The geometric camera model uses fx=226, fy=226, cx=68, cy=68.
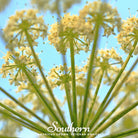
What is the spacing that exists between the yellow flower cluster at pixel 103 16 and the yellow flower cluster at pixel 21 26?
1.19 meters

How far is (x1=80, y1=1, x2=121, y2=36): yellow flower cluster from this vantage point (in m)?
5.61

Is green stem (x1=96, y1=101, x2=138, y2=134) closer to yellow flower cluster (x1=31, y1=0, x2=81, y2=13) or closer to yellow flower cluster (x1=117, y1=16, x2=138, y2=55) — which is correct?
yellow flower cluster (x1=117, y1=16, x2=138, y2=55)

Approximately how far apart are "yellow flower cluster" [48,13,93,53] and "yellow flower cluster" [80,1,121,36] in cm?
20

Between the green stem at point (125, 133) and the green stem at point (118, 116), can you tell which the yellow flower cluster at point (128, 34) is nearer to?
the green stem at point (118, 116)

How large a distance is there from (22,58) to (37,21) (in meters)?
1.36

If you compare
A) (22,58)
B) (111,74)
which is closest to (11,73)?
(22,58)

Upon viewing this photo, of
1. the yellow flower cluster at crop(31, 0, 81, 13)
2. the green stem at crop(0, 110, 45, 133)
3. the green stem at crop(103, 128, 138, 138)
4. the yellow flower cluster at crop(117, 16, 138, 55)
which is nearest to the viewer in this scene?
the yellow flower cluster at crop(31, 0, 81, 13)

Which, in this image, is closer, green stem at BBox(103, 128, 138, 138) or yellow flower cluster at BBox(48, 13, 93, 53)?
green stem at BBox(103, 128, 138, 138)

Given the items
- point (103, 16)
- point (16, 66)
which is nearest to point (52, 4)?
point (103, 16)

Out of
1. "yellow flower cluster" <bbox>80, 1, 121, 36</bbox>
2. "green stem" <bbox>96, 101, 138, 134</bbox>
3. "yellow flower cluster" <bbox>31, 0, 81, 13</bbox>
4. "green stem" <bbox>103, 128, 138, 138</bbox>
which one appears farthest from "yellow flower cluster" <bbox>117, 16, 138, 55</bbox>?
"yellow flower cluster" <bbox>31, 0, 81, 13</bbox>

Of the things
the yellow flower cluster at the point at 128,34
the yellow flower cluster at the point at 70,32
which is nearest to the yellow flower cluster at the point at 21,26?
the yellow flower cluster at the point at 70,32

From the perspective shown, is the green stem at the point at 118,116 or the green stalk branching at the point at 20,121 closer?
the green stem at the point at 118,116

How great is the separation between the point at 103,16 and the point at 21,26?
215 centimetres

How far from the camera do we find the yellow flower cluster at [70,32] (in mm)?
5560
